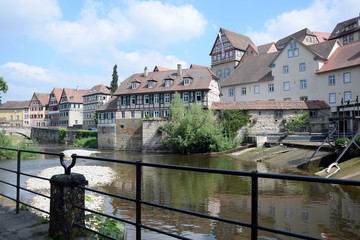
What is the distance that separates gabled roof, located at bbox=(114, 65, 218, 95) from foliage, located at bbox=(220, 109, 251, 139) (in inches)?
199

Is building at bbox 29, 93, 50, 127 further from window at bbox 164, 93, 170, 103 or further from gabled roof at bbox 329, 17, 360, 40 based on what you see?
gabled roof at bbox 329, 17, 360, 40

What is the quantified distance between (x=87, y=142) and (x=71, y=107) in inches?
999

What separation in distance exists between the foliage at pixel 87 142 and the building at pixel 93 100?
1488 cm

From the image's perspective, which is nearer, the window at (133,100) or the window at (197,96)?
the window at (197,96)

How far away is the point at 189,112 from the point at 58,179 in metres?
29.2

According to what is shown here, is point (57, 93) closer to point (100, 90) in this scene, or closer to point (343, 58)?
point (100, 90)

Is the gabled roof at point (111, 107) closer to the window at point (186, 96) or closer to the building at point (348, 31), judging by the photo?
the window at point (186, 96)

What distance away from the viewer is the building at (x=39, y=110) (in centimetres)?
7769

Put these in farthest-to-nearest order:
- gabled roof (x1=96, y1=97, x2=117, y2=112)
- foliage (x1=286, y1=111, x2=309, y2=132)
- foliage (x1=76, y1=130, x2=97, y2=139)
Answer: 1. foliage (x1=76, y1=130, x2=97, y2=139)
2. gabled roof (x1=96, y1=97, x2=117, y2=112)
3. foliage (x1=286, y1=111, x2=309, y2=132)

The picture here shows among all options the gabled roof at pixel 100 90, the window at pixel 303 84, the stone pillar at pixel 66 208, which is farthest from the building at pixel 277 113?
the gabled roof at pixel 100 90

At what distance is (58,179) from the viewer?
10.9 feet

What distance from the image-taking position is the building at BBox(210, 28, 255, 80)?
55781mm

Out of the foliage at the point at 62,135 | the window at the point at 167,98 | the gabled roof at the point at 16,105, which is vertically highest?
the gabled roof at the point at 16,105

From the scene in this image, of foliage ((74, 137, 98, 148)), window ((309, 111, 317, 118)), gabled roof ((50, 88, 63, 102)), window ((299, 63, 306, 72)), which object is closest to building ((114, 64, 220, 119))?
foliage ((74, 137, 98, 148))
